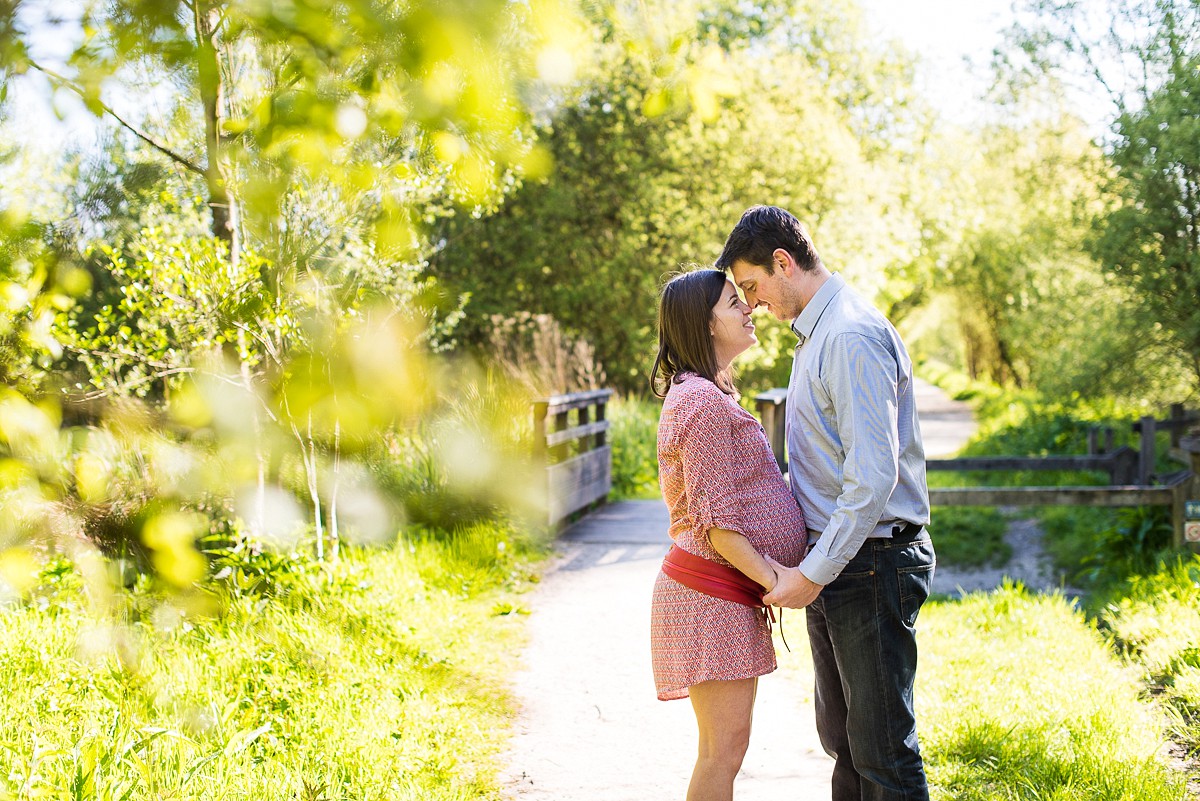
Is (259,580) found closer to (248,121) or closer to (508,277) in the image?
(248,121)

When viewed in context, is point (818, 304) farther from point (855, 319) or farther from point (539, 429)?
point (539, 429)

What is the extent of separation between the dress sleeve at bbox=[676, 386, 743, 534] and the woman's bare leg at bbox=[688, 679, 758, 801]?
0.42 m

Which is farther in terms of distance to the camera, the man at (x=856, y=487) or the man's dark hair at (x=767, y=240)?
the man's dark hair at (x=767, y=240)

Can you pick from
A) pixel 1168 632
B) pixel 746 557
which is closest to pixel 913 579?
pixel 746 557

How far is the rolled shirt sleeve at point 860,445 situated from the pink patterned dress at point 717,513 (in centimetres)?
17

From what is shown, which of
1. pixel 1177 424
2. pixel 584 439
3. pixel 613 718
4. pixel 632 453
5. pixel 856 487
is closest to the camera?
pixel 856 487

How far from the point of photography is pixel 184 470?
4453 mm

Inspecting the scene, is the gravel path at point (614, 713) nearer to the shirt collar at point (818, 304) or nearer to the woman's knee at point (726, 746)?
the woman's knee at point (726, 746)

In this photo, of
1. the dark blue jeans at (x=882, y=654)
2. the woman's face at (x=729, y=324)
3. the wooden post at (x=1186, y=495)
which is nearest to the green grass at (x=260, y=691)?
the dark blue jeans at (x=882, y=654)

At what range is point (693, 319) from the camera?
253 cm

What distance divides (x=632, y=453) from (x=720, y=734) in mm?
8806

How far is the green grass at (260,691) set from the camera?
3086 millimetres

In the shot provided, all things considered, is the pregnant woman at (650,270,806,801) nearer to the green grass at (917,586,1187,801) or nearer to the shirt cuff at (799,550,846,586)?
the shirt cuff at (799,550,846,586)

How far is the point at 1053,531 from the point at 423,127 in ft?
30.3
